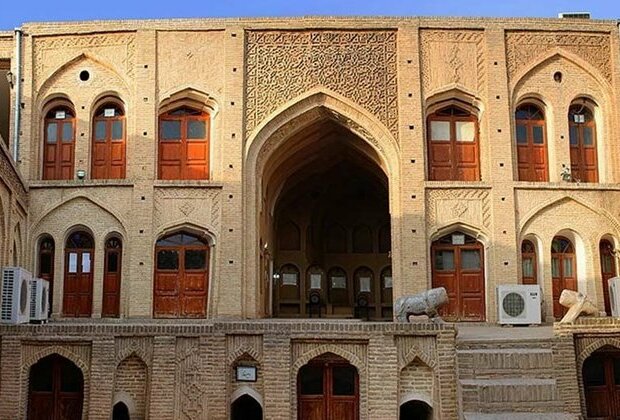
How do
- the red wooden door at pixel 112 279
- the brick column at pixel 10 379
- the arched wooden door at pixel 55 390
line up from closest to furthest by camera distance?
1. the brick column at pixel 10 379
2. the arched wooden door at pixel 55 390
3. the red wooden door at pixel 112 279

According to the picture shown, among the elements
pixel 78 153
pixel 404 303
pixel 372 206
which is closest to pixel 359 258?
pixel 372 206

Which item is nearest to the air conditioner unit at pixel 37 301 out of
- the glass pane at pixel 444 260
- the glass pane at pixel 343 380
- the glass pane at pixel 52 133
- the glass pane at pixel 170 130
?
the glass pane at pixel 52 133

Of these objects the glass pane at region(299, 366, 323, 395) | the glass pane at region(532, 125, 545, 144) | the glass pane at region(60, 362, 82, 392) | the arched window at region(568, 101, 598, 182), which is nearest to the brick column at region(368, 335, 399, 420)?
the glass pane at region(299, 366, 323, 395)

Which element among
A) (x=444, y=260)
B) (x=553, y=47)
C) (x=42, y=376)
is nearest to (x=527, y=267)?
(x=444, y=260)

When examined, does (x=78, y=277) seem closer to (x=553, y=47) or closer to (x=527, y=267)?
(x=527, y=267)

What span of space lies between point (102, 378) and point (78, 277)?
600 centimetres

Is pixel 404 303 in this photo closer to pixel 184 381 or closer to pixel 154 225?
pixel 184 381

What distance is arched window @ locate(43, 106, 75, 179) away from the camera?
18.8m

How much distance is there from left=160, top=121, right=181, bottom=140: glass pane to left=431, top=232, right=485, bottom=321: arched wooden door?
6.63 metres

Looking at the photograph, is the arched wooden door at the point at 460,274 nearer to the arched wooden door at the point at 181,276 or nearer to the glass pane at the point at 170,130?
the arched wooden door at the point at 181,276

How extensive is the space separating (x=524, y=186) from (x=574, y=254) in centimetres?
205

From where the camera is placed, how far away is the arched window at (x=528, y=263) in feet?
59.7

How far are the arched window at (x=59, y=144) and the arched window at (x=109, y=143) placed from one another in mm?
566

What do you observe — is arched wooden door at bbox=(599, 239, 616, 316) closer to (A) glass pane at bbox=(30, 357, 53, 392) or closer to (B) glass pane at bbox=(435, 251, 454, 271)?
(B) glass pane at bbox=(435, 251, 454, 271)
